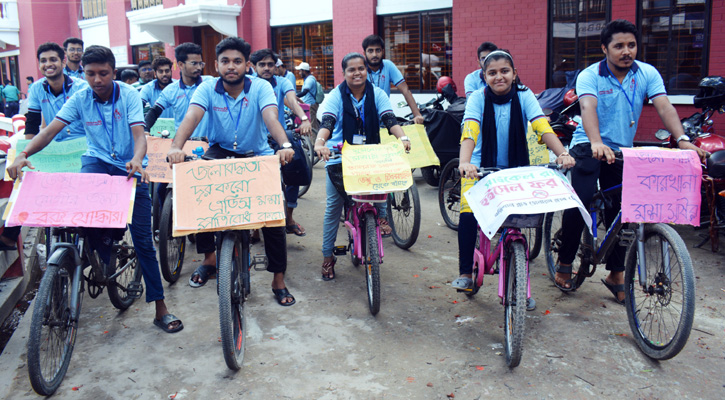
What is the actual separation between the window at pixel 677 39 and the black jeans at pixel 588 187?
20.5ft

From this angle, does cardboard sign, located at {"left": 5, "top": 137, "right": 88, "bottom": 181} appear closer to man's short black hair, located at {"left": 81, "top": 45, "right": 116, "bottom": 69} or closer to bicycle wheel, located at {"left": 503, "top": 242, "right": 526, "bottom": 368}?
man's short black hair, located at {"left": 81, "top": 45, "right": 116, "bottom": 69}

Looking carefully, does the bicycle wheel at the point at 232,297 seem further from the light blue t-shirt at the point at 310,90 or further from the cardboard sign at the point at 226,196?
the light blue t-shirt at the point at 310,90

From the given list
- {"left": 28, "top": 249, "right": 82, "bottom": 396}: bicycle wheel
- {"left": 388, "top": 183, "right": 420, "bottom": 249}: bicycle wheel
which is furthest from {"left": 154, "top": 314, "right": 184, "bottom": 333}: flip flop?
{"left": 388, "top": 183, "right": 420, "bottom": 249}: bicycle wheel

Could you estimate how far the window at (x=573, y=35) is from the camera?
10.4m

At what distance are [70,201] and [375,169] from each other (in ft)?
6.66

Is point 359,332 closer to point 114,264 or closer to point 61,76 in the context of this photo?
point 114,264

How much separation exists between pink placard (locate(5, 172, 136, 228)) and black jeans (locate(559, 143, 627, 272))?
A: 310cm

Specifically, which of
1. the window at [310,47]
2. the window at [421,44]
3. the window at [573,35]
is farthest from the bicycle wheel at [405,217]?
the window at [310,47]

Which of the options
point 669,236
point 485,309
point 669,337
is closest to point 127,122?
point 485,309

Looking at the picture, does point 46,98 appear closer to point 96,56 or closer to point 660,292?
point 96,56

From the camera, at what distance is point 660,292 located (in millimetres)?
3537

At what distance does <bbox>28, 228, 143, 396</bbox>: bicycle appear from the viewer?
127 inches

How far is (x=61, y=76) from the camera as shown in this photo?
5090mm

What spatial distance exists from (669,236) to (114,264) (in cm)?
369
